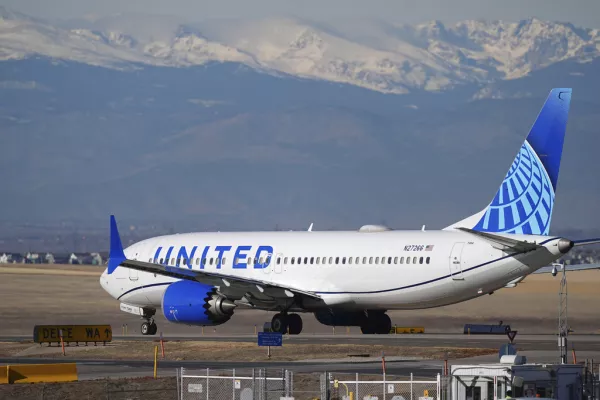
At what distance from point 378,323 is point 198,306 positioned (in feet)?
26.1

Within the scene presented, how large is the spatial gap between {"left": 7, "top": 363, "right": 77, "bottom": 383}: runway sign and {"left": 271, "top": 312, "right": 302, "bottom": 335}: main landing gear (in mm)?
18001

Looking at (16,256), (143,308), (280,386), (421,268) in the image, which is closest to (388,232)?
(421,268)

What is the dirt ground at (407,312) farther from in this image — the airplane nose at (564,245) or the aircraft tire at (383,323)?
the airplane nose at (564,245)

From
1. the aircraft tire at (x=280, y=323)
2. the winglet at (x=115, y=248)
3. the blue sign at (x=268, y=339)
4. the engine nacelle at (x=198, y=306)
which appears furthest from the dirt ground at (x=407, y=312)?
the blue sign at (x=268, y=339)

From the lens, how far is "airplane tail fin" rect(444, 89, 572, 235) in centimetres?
4647

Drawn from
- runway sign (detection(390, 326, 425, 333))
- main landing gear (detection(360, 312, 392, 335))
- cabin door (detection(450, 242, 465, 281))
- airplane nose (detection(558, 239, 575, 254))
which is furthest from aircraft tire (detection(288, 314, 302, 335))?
airplane nose (detection(558, 239, 575, 254))

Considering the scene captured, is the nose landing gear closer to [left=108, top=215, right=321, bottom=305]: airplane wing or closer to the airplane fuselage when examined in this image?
the airplane fuselage

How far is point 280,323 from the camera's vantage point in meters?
51.4

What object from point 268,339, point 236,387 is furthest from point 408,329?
point 236,387

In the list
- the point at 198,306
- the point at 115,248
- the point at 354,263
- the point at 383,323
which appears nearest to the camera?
the point at 198,306

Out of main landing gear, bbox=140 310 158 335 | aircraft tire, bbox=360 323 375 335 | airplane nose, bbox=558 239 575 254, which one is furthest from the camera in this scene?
main landing gear, bbox=140 310 158 335

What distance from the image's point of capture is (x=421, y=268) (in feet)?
156

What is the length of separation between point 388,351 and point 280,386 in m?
11.8

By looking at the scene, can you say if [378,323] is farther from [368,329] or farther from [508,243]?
[508,243]
